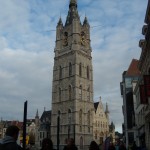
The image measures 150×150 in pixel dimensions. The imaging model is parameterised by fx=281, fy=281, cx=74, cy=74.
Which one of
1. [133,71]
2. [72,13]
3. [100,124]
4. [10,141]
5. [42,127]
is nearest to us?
[10,141]

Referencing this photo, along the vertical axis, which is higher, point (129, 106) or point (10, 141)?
point (129, 106)

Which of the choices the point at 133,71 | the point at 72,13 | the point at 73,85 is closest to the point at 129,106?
the point at 133,71

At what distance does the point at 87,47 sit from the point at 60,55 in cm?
761

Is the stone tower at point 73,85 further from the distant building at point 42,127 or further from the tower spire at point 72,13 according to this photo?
the distant building at point 42,127

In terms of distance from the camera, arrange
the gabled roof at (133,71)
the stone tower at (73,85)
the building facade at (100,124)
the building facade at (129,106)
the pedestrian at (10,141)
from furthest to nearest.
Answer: the building facade at (100,124) < the stone tower at (73,85) < the gabled roof at (133,71) < the building facade at (129,106) < the pedestrian at (10,141)

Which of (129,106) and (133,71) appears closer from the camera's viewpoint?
(129,106)

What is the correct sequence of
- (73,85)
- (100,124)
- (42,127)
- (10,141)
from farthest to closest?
(42,127) < (100,124) < (73,85) < (10,141)

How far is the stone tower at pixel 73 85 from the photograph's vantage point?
63.6m

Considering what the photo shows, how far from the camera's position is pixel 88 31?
253 ft

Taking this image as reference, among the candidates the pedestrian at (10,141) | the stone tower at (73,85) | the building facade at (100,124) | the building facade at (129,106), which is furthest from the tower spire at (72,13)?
the pedestrian at (10,141)

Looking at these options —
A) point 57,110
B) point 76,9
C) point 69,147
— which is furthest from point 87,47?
point 69,147

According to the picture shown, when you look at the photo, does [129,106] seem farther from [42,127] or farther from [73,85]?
[42,127]

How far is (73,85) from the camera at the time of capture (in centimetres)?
6581

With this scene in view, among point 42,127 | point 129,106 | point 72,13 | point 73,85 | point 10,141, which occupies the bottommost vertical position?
point 10,141
